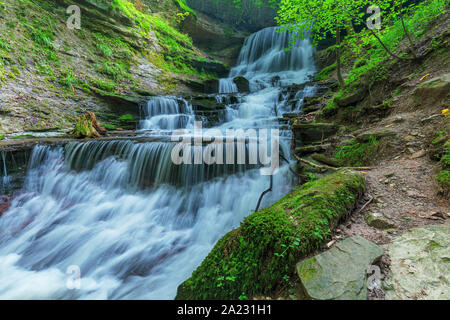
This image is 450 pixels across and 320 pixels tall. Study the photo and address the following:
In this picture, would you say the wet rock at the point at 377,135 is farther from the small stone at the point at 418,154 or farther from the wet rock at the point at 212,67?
the wet rock at the point at 212,67

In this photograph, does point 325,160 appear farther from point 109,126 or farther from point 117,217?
point 109,126

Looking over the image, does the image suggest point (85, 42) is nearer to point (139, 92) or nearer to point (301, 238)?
point (139, 92)

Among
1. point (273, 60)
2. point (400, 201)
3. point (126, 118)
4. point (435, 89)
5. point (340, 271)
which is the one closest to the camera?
point (340, 271)

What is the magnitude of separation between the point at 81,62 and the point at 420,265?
523 inches

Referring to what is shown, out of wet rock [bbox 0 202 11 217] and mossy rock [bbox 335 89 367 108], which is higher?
mossy rock [bbox 335 89 367 108]

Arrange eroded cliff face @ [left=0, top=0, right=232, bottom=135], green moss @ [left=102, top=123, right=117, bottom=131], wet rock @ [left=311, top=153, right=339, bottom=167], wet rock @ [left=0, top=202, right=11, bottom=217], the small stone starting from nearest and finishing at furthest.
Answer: the small stone
wet rock @ [left=311, top=153, right=339, bottom=167]
wet rock @ [left=0, top=202, right=11, bottom=217]
eroded cliff face @ [left=0, top=0, right=232, bottom=135]
green moss @ [left=102, top=123, right=117, bottom=131]

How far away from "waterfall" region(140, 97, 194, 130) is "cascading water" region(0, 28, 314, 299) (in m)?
4.02

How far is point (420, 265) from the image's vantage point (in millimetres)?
1324

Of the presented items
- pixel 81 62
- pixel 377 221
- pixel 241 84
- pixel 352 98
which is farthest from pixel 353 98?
pixel 81 62

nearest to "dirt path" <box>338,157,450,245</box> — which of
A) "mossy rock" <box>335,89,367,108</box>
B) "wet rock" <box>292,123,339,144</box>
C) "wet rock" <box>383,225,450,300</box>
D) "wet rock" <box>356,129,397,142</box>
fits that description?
"wet rock" <box>383,225,450,300</box>

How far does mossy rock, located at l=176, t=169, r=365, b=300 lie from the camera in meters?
1.48

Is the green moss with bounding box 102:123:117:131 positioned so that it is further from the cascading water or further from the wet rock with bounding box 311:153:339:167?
the wet rock with bounding box 311:153:339:167

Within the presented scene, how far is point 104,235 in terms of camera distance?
3881mm
